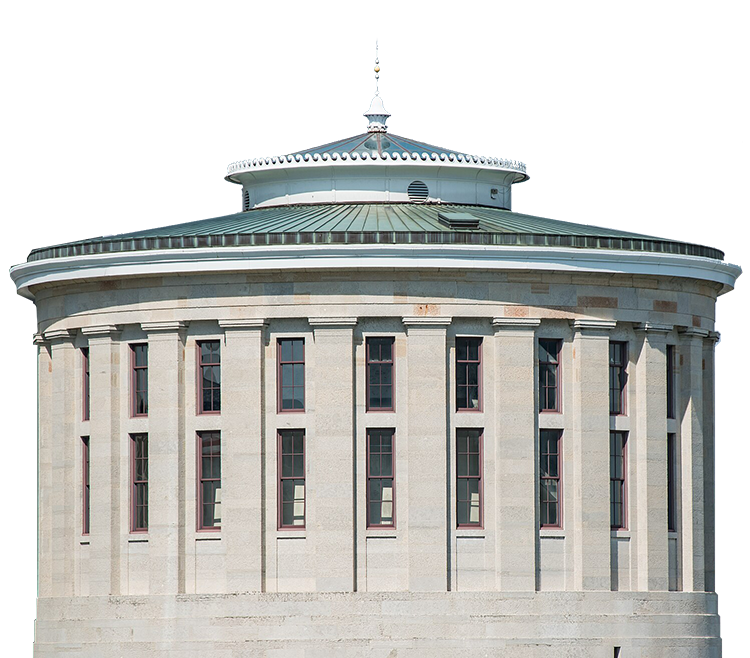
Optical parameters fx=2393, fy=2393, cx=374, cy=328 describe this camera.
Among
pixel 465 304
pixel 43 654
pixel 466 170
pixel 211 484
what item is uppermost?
pixel 466 170

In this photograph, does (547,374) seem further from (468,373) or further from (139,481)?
(139,481)

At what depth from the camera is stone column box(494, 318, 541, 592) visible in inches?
2923

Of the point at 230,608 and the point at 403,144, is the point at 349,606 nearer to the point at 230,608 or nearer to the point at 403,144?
the point at 230,608

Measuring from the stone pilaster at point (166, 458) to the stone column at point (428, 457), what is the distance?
7.31 m

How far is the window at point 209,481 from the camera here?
247 feet

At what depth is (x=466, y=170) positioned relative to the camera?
266 feet

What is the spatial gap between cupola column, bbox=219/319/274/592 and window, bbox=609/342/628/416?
37.2 feet

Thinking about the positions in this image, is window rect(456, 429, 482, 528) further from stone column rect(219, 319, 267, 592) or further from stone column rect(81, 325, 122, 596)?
stone column rect(81, 325, 122, 596)

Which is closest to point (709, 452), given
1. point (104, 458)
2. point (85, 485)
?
point (104, 458)

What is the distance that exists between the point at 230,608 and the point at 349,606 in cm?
370

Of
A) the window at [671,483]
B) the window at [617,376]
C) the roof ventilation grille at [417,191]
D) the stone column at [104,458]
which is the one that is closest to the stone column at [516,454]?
the window at [617,376]

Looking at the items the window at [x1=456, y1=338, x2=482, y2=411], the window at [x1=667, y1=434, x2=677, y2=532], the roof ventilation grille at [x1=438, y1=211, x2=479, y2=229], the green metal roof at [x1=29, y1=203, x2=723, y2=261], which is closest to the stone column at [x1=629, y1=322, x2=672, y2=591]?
the window at [x1=667, y1=434, x2=677, y2=532]

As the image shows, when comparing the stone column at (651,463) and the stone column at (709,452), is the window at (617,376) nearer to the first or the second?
the stone column at (651,463)

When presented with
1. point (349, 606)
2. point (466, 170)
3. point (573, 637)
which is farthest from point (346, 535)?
point (466, 170)
